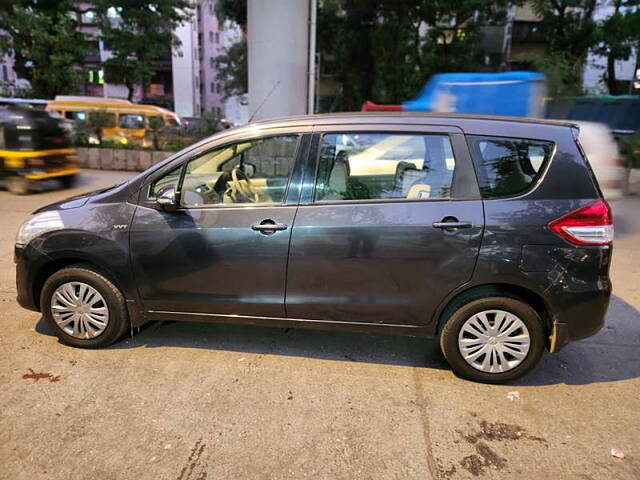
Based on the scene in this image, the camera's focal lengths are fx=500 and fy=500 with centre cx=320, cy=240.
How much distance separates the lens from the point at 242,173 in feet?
13.6

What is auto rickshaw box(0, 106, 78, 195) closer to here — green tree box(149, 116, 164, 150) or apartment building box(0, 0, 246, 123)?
green tree box(149, 116, 164, 150)

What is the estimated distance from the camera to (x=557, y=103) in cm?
1545

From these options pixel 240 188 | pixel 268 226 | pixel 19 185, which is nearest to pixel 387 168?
pixel 268 226

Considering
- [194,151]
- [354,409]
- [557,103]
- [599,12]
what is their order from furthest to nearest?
1. [599,12]
2. [557,103]
3. [194,151]
4. [354,409]

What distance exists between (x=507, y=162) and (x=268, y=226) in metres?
1.65

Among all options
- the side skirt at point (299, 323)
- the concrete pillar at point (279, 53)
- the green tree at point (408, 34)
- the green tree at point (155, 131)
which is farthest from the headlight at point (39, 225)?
the green tree at point (408, 34)

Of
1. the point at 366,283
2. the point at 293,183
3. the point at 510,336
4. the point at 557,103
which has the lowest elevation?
the point at 510,336

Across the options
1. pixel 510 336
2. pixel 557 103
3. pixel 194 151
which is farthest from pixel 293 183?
pixel 557 103

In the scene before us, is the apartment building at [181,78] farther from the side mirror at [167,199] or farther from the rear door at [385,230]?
the rear door at [385,230]

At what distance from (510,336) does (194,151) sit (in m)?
2.54

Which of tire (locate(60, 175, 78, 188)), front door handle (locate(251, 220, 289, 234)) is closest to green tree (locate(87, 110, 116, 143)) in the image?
tire (locate(60, 175, 78, 188))

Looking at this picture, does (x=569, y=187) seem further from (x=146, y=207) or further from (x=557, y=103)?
(x=557, y=103)

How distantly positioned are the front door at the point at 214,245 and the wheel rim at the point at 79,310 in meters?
0.37

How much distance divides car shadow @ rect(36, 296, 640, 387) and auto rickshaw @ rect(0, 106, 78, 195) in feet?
22.7
